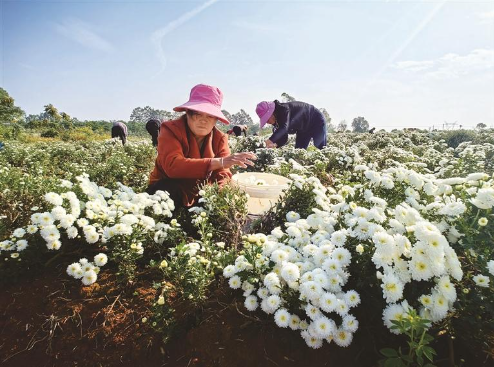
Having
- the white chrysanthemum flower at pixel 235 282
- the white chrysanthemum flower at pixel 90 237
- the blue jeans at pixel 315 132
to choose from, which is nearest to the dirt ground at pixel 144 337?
the white chrysanthemum flower at pixel 235 282

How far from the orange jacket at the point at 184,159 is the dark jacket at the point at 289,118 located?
2539mm

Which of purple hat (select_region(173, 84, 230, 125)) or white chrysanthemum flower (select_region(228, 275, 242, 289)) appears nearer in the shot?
white chrysanthemum flower (select_region(228, 275, 242, 289))

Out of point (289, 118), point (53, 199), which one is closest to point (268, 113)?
point (289, 118)

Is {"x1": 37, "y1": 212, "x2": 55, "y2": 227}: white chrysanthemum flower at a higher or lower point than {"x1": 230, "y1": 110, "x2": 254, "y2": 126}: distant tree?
lower

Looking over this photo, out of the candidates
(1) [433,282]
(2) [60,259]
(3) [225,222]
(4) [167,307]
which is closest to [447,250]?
(1) [433,282]

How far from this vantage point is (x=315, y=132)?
631 centimetres

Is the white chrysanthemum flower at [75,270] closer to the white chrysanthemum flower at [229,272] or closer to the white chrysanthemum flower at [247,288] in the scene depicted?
the white chrysanthemum flower at [229,272]

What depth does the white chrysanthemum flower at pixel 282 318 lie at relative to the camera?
129 centimetres

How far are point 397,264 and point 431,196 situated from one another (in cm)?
98

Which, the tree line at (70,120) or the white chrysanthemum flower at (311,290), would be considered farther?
the tree line at (70,120)

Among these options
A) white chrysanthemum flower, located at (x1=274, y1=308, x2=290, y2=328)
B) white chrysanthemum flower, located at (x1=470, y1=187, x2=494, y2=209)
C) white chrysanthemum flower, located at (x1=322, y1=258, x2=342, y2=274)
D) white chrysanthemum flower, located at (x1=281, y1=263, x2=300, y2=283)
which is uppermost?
white chrysanthemum flower, located at (x1=470, y1=187, x2=494, y2=209)

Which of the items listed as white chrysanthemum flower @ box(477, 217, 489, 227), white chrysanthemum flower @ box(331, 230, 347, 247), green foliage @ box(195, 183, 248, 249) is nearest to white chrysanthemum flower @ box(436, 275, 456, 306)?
→ white chrysanthemum flower @ box(477, 217, 489, 227)

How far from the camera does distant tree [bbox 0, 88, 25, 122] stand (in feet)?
73.9

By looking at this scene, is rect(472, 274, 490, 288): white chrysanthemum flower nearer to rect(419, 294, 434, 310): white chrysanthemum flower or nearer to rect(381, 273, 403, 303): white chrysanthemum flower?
rect(419, 294, 434, 310): white chrysanthemum flower
